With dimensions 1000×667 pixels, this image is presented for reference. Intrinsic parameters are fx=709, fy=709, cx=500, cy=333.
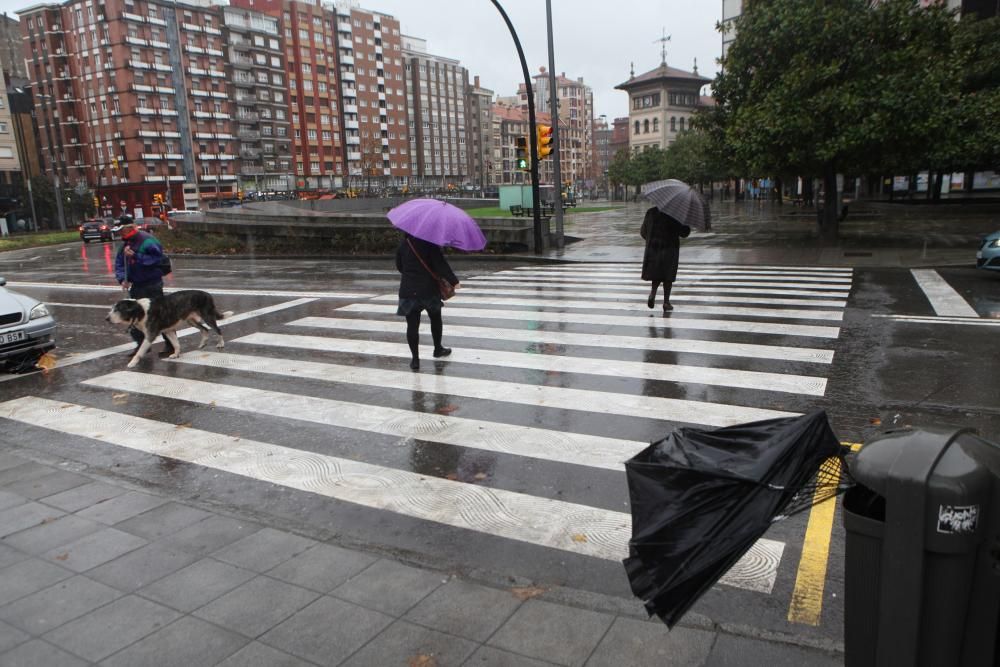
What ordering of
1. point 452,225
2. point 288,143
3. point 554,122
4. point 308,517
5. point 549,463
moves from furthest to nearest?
1. point 288,143
2. point 554,122
3. point 452,225
4. point 549,463
5. point 308,517

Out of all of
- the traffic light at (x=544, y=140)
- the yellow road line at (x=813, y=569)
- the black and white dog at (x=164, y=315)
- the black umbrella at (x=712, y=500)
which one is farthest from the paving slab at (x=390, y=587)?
the traffic light at (x=544, y=140)

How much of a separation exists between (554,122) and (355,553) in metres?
18.6

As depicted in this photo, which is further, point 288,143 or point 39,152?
point 288,143

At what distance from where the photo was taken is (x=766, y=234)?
82.0ft

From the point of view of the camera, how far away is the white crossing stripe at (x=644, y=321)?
9.46m

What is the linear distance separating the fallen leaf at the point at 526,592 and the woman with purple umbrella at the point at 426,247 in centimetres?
429

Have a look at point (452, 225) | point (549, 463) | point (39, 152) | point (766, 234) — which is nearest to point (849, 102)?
point (766, 234)

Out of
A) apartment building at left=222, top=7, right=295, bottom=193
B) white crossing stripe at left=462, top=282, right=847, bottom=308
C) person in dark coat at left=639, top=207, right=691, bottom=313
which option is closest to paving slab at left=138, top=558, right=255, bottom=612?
person in dark coat at left=639, top=207, right=691, bottom=313

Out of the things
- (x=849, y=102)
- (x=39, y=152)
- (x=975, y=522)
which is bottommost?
(x=975, y=522)

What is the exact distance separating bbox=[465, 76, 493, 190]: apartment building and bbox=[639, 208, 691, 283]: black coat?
5491 inches

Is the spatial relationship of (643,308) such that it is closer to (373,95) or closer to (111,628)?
(111,628)

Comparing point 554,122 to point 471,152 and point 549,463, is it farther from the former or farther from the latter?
point 471,152

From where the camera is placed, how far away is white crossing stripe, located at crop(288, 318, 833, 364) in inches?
324

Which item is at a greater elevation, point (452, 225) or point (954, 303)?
point (452, 225)
